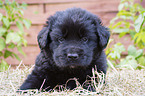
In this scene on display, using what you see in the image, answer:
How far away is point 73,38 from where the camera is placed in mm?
3121

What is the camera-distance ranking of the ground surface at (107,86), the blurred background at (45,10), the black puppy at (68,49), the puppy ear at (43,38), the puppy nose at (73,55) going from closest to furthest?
the ground surface at (107,86) → the puppy nose at (73,55) → the black puppy at (68,49) → the puppy ear at (43,38) → the blurred background at (45,10)

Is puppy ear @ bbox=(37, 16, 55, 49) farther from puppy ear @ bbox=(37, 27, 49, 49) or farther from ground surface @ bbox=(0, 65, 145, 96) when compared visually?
ground surface @ bbox=(0, 65, 145, 96)

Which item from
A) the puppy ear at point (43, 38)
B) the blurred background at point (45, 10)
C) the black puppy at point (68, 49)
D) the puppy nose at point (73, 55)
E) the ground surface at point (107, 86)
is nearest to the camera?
the ground surface at point (107, 86)

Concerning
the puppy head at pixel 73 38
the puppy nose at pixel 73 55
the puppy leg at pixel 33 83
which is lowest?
the puppy leg at pixel 33 83

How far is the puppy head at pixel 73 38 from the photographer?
2.98m

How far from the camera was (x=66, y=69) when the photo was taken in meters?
3.19

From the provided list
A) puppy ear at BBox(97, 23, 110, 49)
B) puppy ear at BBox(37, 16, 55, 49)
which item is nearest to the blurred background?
puppy ear at BBox(97, 23, 110, 49)

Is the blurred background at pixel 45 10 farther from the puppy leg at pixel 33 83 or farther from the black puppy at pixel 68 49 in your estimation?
the puppy leg at pixel 33 83

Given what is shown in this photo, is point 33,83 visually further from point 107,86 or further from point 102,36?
point 102,36

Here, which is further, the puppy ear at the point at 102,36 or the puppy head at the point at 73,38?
the puppy ear at the point at 102,36

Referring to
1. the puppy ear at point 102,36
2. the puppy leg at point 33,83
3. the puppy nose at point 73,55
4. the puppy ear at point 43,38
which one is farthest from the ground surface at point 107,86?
the puppy ear at point 43,38

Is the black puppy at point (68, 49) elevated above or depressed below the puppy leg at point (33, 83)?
above

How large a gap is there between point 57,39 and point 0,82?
112 centimetres

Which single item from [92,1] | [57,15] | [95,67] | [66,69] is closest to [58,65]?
[66,69]
